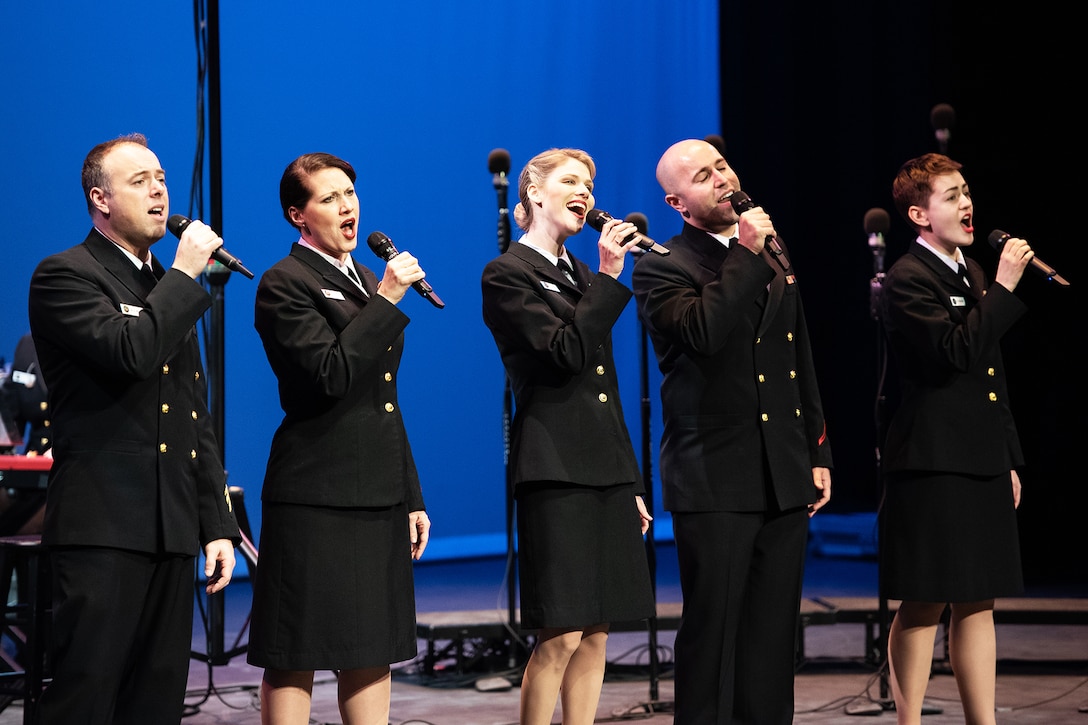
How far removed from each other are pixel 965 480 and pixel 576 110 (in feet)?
17.7

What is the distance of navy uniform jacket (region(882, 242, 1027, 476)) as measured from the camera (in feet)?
11.5

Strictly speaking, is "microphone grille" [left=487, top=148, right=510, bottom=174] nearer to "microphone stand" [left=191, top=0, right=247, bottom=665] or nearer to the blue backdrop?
"microphone stand" [left=191, top=0, right=247, bottom=665]

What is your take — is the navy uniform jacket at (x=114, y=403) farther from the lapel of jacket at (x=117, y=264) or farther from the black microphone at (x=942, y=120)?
the black microphone at (x=942, y=120)

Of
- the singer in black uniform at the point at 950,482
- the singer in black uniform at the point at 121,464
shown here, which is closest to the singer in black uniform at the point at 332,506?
the singer in black uniform at the point at 121,464

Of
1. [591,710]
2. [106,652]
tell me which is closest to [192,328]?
[106,652]

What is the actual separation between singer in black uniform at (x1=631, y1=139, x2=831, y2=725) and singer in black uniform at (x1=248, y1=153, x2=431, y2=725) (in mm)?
749

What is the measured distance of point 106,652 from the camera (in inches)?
96.0

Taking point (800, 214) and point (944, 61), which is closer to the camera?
point (944, 61)

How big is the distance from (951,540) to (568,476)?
1230 millimetres

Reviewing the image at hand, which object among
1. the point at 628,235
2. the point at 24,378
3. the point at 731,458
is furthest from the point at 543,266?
the point at 24,378

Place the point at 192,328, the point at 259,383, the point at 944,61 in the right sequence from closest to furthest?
the point at 192,328, the point at 944,61, the point at 259,383

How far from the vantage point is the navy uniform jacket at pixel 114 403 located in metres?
2.45

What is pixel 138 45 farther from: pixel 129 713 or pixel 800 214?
pixel 129 713

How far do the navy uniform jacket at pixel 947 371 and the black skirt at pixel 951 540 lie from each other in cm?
6
